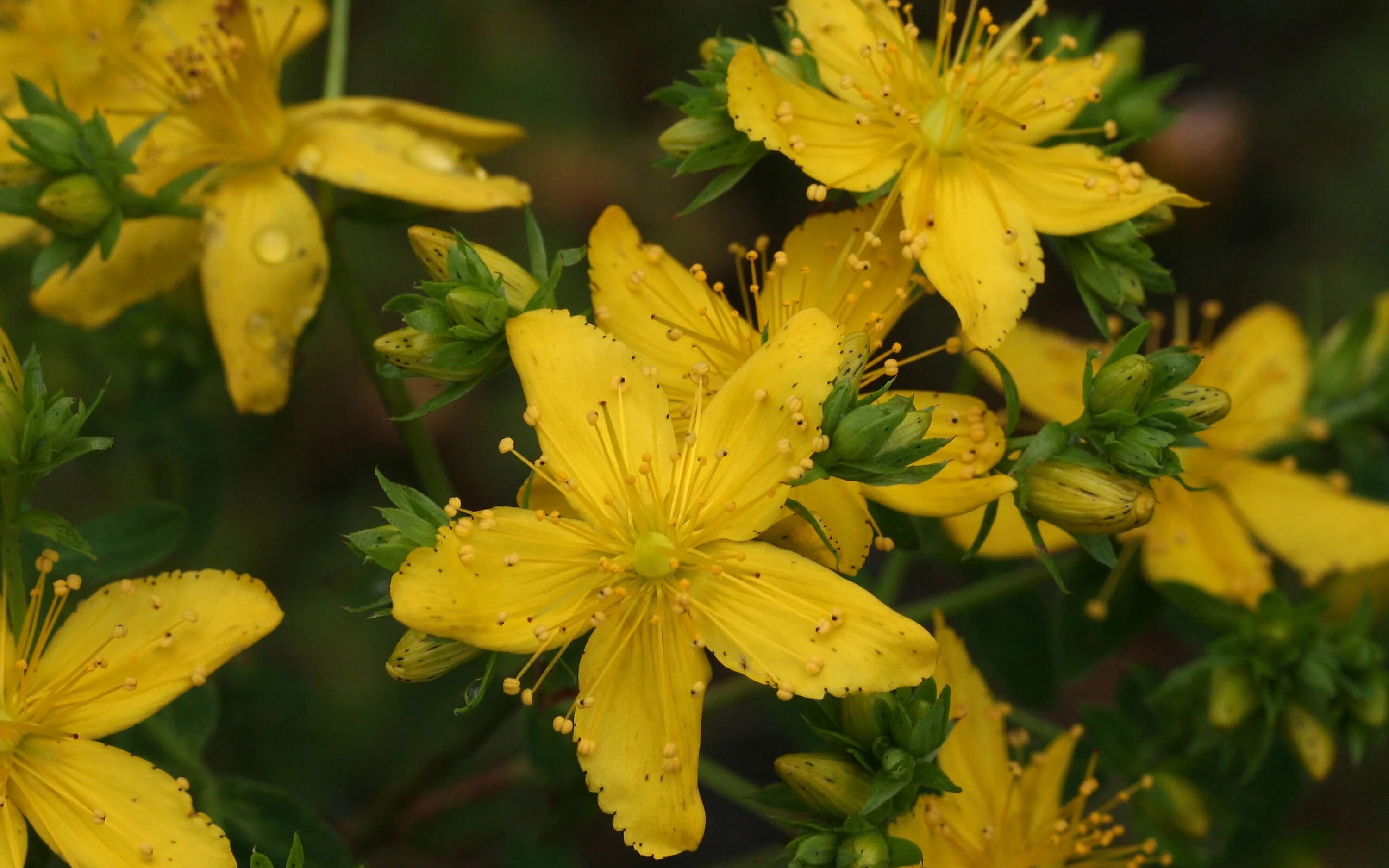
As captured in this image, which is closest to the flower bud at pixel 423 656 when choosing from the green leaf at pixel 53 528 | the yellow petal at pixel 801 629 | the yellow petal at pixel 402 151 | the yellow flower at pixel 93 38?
the yellow petal at pixel 801 629

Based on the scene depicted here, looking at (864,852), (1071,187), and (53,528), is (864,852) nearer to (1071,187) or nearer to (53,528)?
(1071,187)

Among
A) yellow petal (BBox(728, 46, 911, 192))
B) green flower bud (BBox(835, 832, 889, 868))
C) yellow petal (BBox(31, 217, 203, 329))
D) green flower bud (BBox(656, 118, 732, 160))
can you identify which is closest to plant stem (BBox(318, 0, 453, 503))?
yellow petal (BBox(31, 217, 203, 329))

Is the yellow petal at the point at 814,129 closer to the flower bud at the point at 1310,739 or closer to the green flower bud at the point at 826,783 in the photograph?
the green flower bud at the point at 826,783

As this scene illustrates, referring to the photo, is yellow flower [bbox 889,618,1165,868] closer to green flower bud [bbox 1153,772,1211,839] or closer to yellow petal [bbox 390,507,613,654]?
green flower bud [bbox 1153,772,1211,839]

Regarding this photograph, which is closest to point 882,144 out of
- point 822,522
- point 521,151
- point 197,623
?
point 822,522

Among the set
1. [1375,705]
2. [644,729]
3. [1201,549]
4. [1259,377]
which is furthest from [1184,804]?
[644,729]

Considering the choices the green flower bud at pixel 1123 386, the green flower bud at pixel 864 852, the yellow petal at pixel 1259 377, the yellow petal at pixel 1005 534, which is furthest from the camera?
the yellow petal at pixel 1259 377

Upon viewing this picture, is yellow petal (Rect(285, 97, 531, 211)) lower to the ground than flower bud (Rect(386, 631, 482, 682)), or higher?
higher

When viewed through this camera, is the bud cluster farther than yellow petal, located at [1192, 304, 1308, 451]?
No
